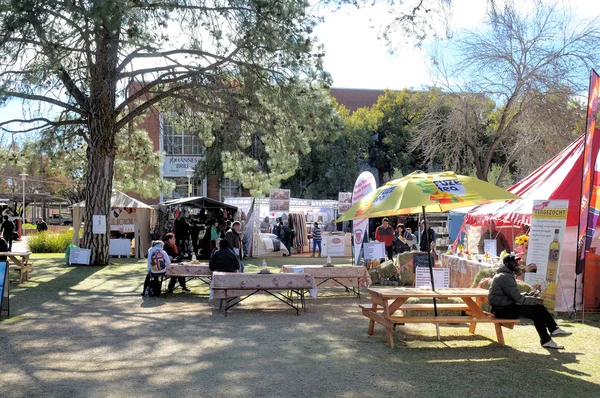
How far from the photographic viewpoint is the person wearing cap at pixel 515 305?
7.40 metres

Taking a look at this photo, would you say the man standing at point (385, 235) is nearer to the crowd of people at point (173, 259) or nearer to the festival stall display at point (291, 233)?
the crowd of people at point (173, 259)

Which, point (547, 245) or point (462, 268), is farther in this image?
point (462, 268)

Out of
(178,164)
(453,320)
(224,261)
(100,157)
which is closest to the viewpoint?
(453,320)

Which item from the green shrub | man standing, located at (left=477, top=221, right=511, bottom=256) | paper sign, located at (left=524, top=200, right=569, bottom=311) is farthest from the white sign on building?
paper sign, located at (left=524, top=200, right=569, bottom=311)

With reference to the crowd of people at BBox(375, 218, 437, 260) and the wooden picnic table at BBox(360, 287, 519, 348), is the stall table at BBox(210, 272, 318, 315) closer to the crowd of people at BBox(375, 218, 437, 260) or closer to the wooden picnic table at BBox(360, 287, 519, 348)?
the wooden picnic table at BBox(360, 287, 519, 348)

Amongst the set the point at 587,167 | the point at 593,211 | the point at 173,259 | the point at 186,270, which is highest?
the point at 587,167

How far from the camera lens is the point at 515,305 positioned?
7.47m

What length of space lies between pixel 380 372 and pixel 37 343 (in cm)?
455

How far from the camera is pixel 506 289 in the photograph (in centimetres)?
743

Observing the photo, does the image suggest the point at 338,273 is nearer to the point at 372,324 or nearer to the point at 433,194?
the point at 372,324

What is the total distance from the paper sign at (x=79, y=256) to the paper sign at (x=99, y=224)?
0.66 metres

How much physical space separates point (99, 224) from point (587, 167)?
1378cm

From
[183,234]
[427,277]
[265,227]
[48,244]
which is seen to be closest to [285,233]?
[265,227]

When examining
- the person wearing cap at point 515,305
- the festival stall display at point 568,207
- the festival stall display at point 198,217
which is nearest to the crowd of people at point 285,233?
the festival stall display at point 198,217
